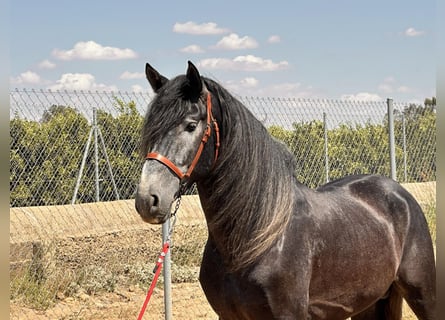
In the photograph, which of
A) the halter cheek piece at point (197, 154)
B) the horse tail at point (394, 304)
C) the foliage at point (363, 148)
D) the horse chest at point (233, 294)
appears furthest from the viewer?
the foliage at point (363, 148)

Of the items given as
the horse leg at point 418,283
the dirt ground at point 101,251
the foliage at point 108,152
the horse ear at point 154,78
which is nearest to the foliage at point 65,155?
the foliage at point 108,152

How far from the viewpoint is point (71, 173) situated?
573 centimetres

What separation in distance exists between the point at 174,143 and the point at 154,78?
497mm

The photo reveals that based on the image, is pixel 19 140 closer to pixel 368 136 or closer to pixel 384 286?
pixel 384 286

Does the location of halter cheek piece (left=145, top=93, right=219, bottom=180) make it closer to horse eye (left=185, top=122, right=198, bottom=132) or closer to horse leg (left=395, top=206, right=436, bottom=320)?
horse eye (left=185, top=122, right=198, bottom=132)

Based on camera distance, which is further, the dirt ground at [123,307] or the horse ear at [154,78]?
the dirt ground at [123,307]

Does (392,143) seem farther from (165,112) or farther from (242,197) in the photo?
(165,112)

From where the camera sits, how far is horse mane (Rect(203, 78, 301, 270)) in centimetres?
318

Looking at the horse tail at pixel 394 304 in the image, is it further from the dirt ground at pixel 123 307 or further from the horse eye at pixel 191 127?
the horse eye at pixel 191 127

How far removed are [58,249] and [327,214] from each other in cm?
313

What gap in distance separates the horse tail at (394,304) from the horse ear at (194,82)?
2330 mm

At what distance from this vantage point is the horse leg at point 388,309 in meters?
4.42

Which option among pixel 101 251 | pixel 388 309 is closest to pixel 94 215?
pixel 101 251

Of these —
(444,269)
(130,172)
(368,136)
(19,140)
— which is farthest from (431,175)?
(444,269)
